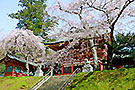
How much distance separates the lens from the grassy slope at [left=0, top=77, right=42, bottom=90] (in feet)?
42.2

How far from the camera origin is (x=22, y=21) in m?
29.3

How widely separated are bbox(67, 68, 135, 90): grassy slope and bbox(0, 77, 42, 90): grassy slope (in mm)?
4161

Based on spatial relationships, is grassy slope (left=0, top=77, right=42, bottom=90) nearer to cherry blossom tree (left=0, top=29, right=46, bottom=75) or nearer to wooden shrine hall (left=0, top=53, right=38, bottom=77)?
cherry blossom tree (left=0, top=29, right=46, bottom=75)

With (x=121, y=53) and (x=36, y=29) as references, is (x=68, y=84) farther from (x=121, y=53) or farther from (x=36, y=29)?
(x=36, y=29)

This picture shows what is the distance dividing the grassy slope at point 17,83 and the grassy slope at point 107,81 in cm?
416

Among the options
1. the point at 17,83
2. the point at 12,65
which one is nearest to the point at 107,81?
the point at 17,83

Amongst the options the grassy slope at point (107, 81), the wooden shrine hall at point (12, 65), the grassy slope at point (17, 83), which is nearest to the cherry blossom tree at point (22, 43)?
the wooden shrine hall at point (12, 65)

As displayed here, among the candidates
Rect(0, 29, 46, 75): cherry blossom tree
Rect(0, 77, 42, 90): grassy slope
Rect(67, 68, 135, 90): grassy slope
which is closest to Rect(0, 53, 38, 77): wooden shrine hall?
Rect(0, 29, 46, 75): cherry blossom tree

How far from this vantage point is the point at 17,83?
13656 millimetres

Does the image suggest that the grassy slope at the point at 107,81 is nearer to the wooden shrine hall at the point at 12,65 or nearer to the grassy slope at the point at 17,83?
the grassy slope at the point at 17,83

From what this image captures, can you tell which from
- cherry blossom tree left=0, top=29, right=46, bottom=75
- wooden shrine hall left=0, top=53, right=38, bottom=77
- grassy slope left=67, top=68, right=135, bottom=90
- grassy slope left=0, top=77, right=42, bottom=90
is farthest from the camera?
wooden shrine hall left=0, top=53, right=38, bottom=77

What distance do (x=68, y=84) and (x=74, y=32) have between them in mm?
5323

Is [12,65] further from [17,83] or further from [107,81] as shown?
[107,81]

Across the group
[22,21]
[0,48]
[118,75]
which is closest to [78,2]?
[118,75]
